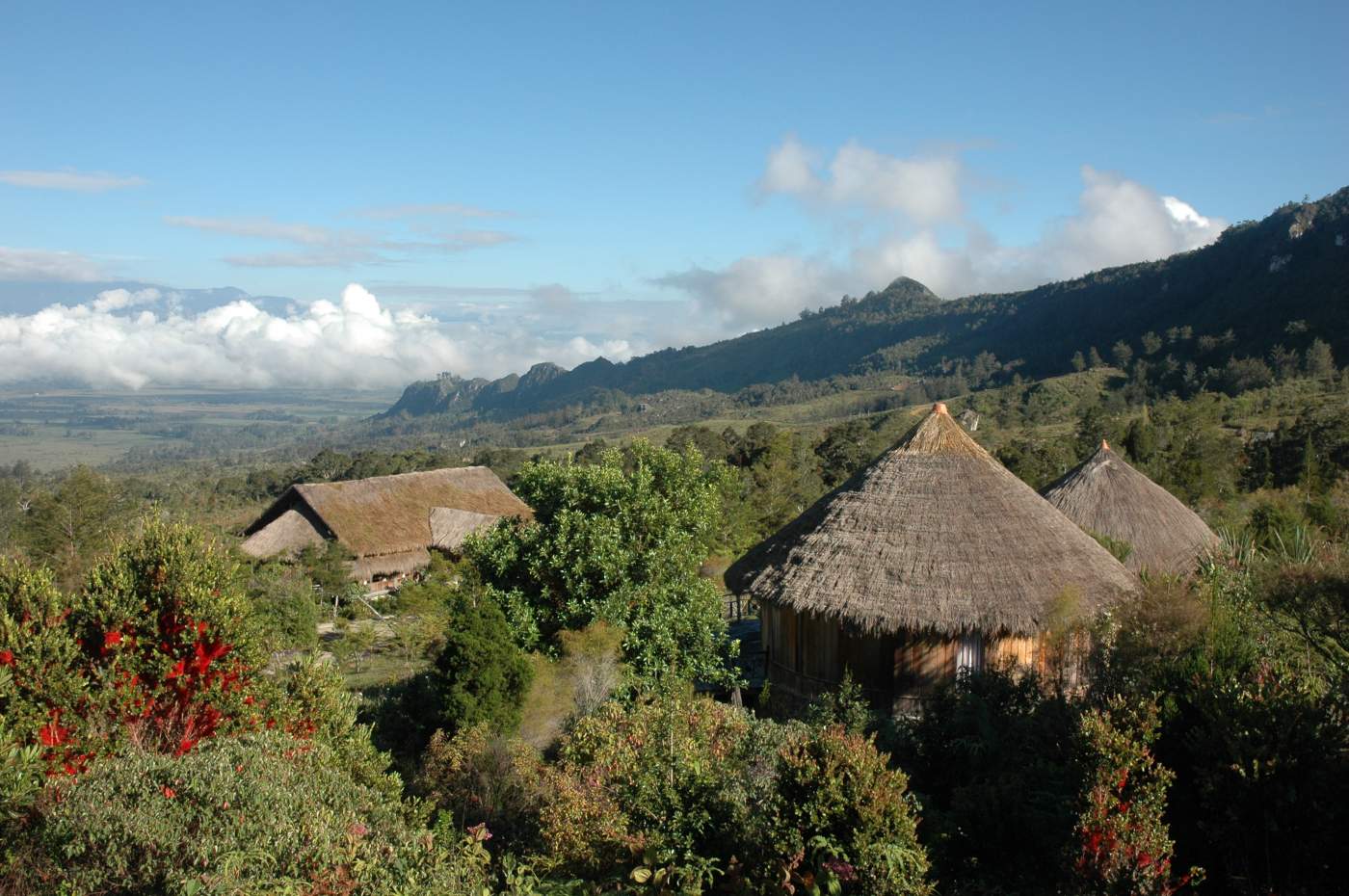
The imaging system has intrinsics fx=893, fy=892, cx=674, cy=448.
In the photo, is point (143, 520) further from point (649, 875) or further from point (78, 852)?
point (649, 875)

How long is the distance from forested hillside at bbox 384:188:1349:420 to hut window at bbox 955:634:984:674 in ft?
195

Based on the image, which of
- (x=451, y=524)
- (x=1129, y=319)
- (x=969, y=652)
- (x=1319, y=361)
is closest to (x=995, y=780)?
(x=969, y=652)

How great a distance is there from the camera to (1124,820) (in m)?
5.94

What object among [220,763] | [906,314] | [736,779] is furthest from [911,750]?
[906,314]

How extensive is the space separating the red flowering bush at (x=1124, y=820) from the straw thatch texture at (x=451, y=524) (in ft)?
98.5

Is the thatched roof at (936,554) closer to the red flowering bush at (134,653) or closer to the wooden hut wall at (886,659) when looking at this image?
the wooden hut wall at (886,659)

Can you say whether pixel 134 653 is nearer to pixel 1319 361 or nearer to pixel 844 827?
pixel 844 827

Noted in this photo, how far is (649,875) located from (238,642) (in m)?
5.60

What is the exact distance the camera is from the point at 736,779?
7414 mm

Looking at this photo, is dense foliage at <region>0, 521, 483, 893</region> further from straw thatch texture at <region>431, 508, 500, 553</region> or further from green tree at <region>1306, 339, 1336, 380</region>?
green tree at <region>1306, 339, 1336, 380</region>

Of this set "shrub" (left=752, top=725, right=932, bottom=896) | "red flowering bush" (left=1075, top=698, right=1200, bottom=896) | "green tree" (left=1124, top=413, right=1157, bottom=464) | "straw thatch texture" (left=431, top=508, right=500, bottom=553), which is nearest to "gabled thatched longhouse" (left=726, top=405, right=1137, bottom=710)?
"red flowering bush" (left=1075, top=698, right=1200, bottom=896)

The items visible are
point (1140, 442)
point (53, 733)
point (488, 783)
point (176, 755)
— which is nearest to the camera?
point (176, 755)

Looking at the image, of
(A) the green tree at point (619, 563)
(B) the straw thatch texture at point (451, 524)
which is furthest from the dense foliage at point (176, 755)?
(B) the straw thatch texture at point (451, 524)

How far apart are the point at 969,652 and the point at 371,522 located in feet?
92.4
